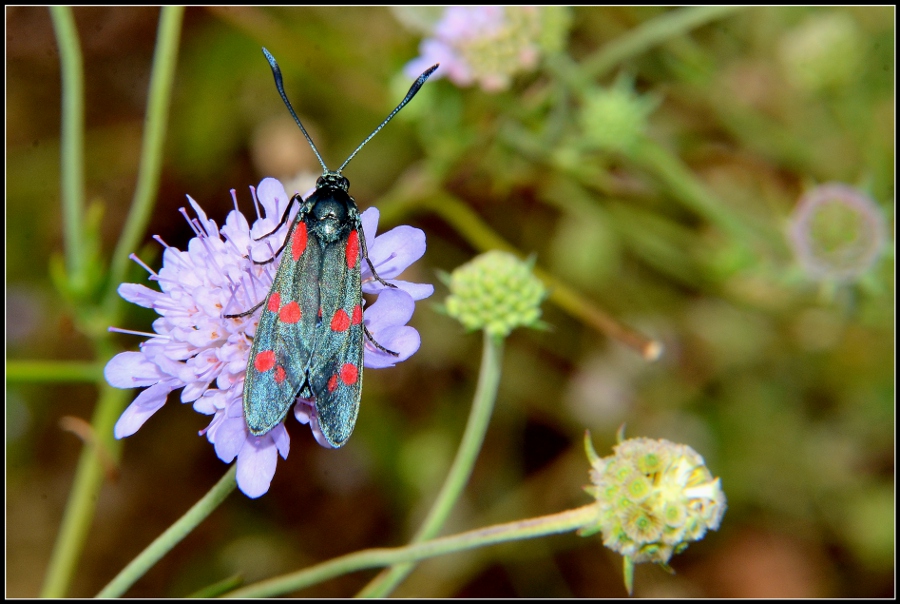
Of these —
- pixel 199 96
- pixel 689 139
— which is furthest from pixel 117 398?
pixel 689 139

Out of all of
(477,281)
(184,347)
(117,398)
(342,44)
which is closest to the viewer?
(184,347)

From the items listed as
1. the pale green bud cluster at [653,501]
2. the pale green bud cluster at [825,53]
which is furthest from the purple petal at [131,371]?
the pale green bud cluster at [825,53]

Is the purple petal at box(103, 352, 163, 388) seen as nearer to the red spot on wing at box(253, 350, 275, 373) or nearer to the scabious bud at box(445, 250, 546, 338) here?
the red spot on wing at box(253, 350, 275, 373)

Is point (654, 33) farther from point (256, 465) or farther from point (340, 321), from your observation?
point (256, 465)

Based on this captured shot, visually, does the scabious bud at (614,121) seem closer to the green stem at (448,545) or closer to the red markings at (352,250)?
the red markings at (352,250)

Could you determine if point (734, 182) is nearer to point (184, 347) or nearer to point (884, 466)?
point (884, 466)

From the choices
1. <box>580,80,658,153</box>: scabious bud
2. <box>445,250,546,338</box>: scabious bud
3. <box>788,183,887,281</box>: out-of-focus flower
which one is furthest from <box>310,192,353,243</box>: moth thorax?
<box>788,183,887,281</box>: out-of-focus flower
